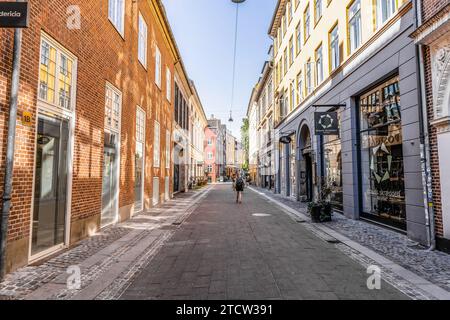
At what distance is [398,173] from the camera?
8531mm

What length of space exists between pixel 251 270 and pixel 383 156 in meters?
6.44

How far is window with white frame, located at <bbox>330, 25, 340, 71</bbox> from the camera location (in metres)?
12.6

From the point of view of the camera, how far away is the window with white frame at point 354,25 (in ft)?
34.9

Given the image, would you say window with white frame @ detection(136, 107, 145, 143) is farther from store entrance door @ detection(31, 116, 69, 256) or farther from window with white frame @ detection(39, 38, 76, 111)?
store entrance door @ detection(31, 116, 69, 256)

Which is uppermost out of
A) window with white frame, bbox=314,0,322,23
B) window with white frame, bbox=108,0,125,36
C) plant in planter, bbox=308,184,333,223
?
window with white frame, bbox=314,0,322,23

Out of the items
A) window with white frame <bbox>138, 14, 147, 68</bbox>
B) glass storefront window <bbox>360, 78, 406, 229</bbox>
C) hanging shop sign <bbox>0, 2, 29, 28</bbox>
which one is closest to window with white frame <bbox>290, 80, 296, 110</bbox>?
glass storefront window <bbox>360, 78, 406, 229</bbox>

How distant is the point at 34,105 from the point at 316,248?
647 centimetres

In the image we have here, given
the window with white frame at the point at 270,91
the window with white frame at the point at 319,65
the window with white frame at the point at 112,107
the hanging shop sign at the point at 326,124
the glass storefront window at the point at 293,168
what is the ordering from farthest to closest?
the window with white frame at the point at 270,91 → the glass storefront window at the point at 293,168 → the window with white frame at the point at 319,65 → the hanging shop sign at the point at 326,124 → the window with white frame at the point at 112,107

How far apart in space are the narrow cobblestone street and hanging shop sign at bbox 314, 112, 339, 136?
4.42m

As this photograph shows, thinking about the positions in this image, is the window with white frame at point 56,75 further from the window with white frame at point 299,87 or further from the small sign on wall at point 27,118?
the window with white frame at point 299,87

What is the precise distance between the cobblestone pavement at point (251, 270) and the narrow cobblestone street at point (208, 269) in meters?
0.01

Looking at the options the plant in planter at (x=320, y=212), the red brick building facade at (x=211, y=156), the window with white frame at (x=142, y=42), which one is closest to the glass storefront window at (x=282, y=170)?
the plant in planter at (x=320, y=212)
